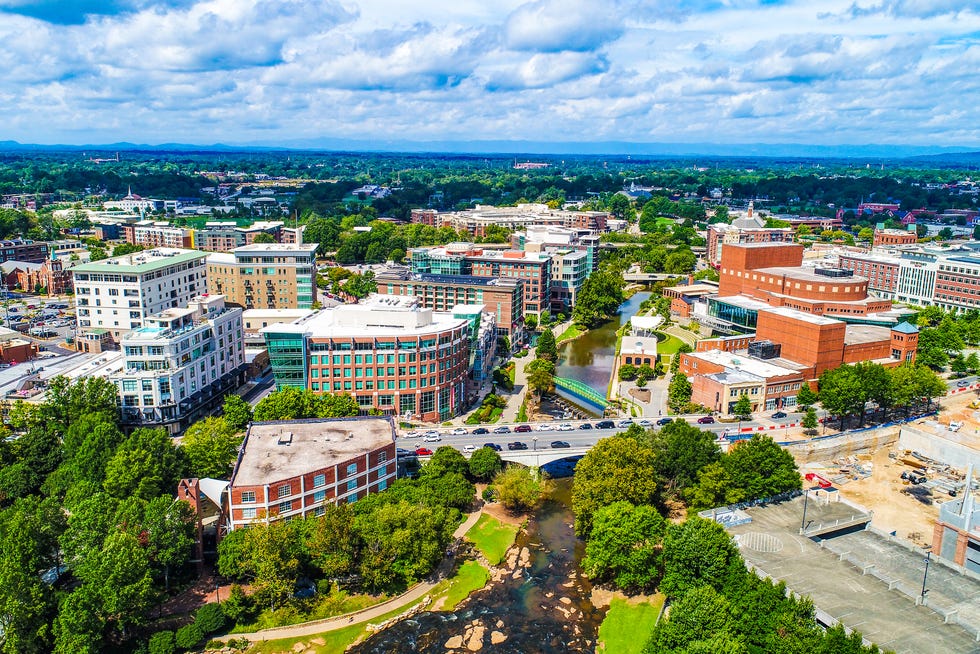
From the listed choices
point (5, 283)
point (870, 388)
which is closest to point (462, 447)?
point (870, 388)

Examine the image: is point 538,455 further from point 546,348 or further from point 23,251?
point 23,251

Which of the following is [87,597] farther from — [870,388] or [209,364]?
[870,388]

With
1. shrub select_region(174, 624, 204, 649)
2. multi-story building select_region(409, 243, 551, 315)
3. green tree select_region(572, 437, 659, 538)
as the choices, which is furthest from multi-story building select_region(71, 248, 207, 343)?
green tree select_region(572, 437, 659, 538)

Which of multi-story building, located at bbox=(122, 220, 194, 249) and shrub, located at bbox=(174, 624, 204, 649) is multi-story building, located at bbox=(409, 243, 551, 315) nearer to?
multi-story building, located at bbox=(122, 220, 194, 249)

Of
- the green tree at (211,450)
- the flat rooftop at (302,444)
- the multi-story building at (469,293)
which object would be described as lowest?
the green tree at (211,450)

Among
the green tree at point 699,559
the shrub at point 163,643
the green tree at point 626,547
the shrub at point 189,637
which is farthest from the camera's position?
the green tree at point 626,547

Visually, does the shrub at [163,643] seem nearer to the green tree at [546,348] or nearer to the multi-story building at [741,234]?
the green tree at [546,348]

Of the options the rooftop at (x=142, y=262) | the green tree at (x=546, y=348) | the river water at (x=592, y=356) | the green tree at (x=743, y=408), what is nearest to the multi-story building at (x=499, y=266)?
the river water at (x=592, y=356)
